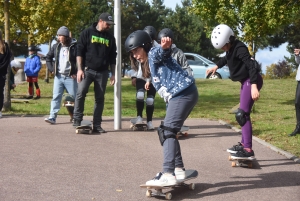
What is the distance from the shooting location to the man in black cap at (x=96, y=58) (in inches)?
383

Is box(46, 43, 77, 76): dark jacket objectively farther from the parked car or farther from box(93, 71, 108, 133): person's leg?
the parked car

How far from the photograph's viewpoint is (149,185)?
556 centimetres

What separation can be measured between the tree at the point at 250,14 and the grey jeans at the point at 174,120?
1018cm

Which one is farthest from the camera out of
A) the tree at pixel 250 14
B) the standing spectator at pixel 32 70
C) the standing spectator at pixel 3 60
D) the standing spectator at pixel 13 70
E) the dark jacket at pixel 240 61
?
the standing spectator at pixel 32 70

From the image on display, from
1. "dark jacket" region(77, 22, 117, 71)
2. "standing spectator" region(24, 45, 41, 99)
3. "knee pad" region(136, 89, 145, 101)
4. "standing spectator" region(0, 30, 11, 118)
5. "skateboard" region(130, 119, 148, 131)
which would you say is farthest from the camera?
"standing spectator" region(24, 45, 41, 99)

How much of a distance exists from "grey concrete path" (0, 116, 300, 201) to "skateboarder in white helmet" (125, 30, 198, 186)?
0.45 metres

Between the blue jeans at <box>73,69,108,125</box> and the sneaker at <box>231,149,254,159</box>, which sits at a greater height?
the blue jeans at <box>73,69,108,125</box>

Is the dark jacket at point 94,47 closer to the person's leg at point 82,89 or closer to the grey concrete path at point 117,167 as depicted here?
the person's leg at point 82,89

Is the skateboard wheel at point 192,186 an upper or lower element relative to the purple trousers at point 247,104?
lower

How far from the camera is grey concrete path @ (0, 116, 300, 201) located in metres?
5.75

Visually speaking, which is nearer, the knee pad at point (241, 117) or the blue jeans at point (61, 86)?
the knee pad at point (241, 117)

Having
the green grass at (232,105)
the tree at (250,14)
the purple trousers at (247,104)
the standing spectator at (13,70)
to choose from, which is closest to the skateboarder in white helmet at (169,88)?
the purple trousers at (247,104)

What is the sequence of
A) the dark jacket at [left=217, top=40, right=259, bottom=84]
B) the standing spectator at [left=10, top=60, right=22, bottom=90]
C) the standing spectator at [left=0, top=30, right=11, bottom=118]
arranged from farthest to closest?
the standing spectator at [left=10, top=60, right=22, bottom=90] → the standing spectator at [left=0, top=30, right=11, bottom=118] → the dark jacket at [left=217, top=40, right=259, bottom=84]

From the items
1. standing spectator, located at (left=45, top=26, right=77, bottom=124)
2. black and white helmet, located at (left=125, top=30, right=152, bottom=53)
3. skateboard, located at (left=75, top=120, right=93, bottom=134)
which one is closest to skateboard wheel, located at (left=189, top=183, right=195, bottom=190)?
black and white helmet, located at (left=125, top=30, right=152, bottom=53)
